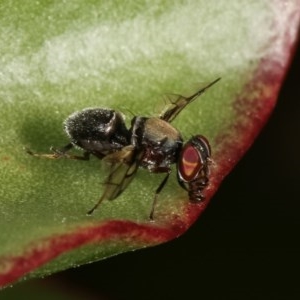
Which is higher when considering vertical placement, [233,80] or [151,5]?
[151,5]

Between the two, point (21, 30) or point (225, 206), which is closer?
point (21, 30)

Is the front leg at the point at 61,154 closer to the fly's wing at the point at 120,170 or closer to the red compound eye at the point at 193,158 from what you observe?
the fly's wing at the point at 120,170

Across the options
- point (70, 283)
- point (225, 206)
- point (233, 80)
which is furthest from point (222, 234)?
point (233, 80)

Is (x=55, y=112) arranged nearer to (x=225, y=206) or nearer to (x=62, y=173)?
(x=62, y=173)

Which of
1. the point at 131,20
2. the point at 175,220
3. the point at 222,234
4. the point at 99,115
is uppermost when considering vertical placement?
the point at 131,20

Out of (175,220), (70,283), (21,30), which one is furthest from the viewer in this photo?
(70,283)

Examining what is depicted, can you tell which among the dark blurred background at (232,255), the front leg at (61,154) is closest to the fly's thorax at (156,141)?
the front leg at (61,154)

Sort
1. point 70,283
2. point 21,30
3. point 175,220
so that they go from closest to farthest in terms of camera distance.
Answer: point 175,220, point 21,30, point 70,283

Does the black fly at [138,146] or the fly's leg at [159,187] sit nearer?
the fly's leg at [159,187]
